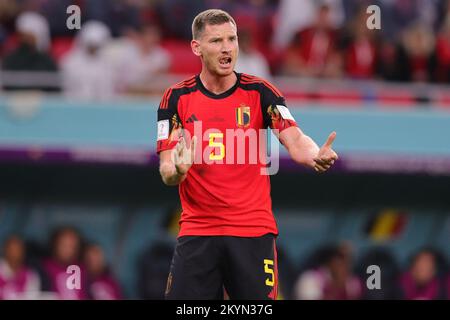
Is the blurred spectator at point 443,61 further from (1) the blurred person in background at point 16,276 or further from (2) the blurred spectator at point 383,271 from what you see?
(1) the blurred person in background at point 16,276

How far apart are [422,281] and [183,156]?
827cm

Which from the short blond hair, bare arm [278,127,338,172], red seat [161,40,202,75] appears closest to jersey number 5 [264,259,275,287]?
bare arm [278,127,338,172]

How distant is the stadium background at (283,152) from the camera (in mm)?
13648

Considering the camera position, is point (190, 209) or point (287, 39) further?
point (287, 39)

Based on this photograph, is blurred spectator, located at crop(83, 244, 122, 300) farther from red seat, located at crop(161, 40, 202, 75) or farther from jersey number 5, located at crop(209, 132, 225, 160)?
jersey number 5, located at crop(209, 132, 225, 160)

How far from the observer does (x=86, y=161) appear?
45.1ft

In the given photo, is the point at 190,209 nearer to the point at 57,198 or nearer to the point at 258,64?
the point at 258,64

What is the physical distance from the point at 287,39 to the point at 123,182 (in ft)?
8.60

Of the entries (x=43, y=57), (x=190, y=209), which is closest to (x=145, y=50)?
(x=43, y=57)

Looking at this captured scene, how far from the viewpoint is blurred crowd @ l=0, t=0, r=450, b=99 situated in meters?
13.5

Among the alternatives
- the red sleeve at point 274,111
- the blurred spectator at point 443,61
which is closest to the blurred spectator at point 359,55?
the blurred spectator at point 443,61

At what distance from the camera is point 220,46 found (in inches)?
286

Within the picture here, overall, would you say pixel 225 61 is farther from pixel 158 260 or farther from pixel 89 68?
pixel 158 260

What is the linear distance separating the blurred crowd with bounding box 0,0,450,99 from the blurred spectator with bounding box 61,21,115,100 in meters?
0.01
